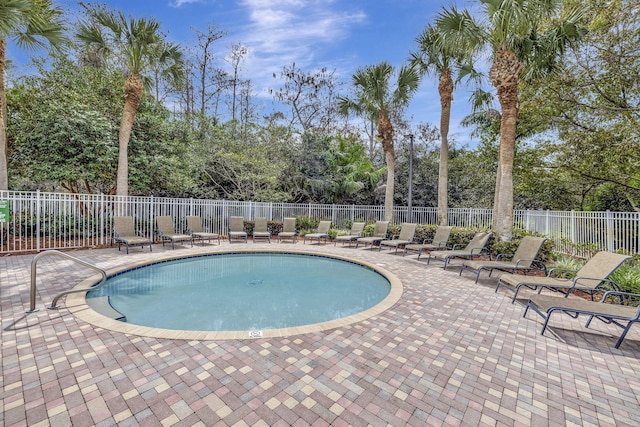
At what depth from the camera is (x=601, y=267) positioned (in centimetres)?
443

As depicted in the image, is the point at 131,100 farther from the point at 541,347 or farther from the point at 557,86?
the point at 557,86

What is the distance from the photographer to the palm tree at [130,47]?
30.9ft

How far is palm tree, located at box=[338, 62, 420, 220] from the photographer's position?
464 inches

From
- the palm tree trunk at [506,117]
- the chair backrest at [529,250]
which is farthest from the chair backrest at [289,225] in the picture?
the chair backrest at [529,250]

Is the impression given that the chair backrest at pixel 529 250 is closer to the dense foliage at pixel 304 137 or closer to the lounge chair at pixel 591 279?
the lounge chair at pixel 591 279

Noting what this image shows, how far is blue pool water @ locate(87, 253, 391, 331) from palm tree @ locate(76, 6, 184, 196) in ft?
18.9

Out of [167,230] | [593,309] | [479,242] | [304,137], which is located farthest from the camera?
[304,137]

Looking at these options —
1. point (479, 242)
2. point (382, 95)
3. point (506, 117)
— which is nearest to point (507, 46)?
point (506, 117)

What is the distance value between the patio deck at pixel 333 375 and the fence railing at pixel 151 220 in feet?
19.8

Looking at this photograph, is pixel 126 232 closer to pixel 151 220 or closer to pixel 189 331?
pixel 151 220

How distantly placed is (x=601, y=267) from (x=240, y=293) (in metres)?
6.31

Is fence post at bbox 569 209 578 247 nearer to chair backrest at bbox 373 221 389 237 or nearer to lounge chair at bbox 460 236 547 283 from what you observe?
lounge chair at bbox 460 236 547 283

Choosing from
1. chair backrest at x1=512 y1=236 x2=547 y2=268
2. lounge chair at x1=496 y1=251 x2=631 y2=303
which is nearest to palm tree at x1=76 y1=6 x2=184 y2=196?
lounge chair at x1=496 y1=251 x2=631 y2=303

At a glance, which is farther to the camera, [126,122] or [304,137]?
[304,137]
